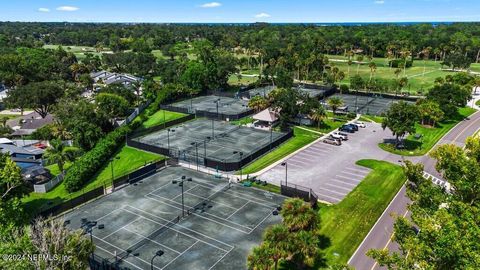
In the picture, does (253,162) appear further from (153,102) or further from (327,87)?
(327,87)

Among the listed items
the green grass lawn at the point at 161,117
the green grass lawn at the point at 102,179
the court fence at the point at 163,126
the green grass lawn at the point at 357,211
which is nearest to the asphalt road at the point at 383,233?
the green grass lawn at the point at 357,211

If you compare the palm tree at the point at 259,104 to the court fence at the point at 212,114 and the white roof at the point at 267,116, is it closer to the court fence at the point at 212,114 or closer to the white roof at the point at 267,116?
the court fence at the point at 212,114

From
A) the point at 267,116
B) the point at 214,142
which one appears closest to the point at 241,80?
the point at 267,116

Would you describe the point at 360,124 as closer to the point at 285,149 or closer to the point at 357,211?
the point at 285,149

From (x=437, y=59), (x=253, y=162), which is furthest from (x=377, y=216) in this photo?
(x=437, y=59)

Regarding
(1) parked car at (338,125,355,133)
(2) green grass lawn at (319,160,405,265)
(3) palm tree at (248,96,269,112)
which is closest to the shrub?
(1) parked car at (338,125,355,133)

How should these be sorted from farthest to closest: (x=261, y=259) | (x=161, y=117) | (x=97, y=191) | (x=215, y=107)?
(x=215, y=107)
(x=161, y=117)
(x=97, y=191)
(x=261, y=259)
